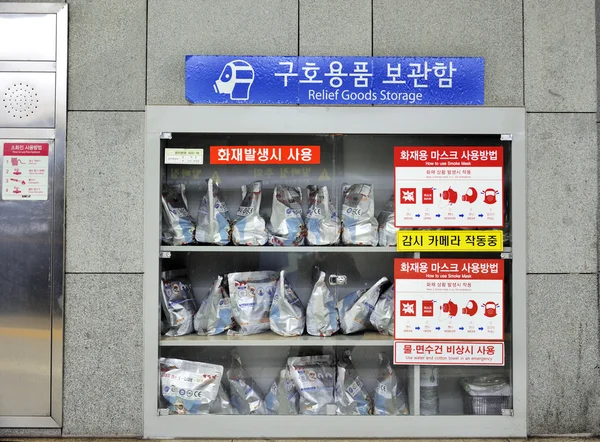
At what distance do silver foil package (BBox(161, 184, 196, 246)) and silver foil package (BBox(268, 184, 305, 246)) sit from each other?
0.49m

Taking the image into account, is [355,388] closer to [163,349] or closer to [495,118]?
[163,349]

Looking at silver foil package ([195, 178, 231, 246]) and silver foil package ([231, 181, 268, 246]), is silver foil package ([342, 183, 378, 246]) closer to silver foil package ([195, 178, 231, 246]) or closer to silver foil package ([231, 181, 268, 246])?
silver foil package ([231, 181, 268, 246])

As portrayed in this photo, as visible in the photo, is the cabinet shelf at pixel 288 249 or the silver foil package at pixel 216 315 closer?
the cabinet shelf at pixel 288 249

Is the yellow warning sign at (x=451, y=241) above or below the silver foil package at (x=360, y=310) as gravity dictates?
above

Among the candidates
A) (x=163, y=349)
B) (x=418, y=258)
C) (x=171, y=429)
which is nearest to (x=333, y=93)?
(x=418, y=258)

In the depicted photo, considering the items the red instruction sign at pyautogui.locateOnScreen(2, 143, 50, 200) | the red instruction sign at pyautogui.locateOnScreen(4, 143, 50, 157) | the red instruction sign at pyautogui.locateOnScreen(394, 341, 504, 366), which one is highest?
the red instruction sign at pyautogui.locateOnScreen(4, 143, 50, 157)

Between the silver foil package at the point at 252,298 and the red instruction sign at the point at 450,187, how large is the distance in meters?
0.88

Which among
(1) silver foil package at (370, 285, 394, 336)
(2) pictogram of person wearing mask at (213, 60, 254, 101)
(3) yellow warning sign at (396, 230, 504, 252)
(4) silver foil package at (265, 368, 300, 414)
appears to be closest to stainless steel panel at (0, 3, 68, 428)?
(2) pictogram of person wearing mask at (213, 60, 254, 101)

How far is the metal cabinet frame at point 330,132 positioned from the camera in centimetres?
314

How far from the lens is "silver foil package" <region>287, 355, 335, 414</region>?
3.21 m

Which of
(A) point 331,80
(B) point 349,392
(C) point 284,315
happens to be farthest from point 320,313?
(A) point 331,80

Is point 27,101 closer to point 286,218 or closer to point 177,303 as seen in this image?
point 177,303

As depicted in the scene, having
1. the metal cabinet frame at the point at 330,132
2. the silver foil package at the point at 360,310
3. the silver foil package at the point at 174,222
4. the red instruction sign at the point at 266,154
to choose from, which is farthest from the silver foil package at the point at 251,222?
the silver foil package at the point at 360,310

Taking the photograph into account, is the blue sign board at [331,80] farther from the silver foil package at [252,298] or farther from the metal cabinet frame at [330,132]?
the silver foil package at [252,298]
